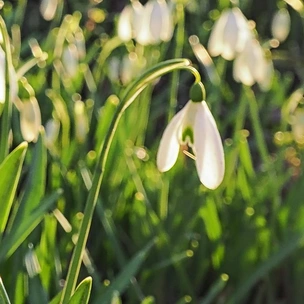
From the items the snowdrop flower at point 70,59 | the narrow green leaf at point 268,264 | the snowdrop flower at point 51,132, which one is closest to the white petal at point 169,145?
the narrow green leaf at point 268,264

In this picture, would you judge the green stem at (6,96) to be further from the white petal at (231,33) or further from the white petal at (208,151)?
the white petal at (231,33)

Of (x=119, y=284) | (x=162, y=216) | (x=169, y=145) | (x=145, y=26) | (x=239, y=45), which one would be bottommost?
(x=162, y=216)

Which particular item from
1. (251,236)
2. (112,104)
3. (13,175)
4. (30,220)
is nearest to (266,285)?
(251,236)

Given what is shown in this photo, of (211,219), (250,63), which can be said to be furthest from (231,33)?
(211,219)

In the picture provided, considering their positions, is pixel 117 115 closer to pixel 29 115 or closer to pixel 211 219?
pixel 29 115

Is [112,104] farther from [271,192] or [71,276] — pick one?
[71,276]

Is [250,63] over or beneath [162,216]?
over

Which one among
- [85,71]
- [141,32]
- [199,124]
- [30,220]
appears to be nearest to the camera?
[199,124]
